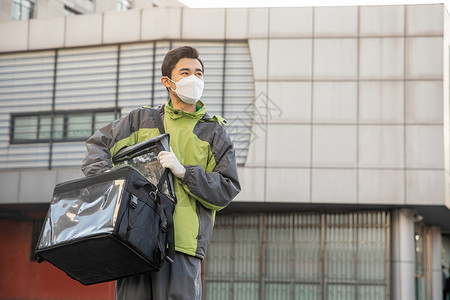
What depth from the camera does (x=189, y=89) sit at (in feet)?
13.0

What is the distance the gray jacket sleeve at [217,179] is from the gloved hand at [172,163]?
0.03 meters

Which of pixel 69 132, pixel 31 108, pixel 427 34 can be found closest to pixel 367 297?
pixel 427 34

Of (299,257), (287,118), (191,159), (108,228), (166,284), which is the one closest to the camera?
(108,228)

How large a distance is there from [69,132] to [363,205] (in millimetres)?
7632

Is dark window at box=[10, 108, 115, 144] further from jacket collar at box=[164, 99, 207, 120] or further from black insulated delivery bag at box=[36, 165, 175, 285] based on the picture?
black insulated delivery bag at box=[36, 165, 175, 285]

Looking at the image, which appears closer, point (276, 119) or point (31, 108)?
point (276, 119)

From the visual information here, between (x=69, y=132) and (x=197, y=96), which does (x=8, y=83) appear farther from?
(x=197, y=96)

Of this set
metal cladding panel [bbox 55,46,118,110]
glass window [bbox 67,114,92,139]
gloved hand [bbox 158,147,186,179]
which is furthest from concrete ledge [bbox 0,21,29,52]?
gloved hand [bbox 158,147,186,179]

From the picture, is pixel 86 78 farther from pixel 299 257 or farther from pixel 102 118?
pixel 299 257

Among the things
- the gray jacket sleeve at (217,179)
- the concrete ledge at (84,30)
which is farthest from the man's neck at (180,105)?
the concrete ledge at (84,30)

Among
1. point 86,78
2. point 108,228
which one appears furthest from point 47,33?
point 108,228

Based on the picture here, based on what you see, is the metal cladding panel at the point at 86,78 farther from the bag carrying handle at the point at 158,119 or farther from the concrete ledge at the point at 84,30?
the bag carrying handle at the point at 158,119

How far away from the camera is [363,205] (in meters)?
19.2

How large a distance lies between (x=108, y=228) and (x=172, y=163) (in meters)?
0.51
